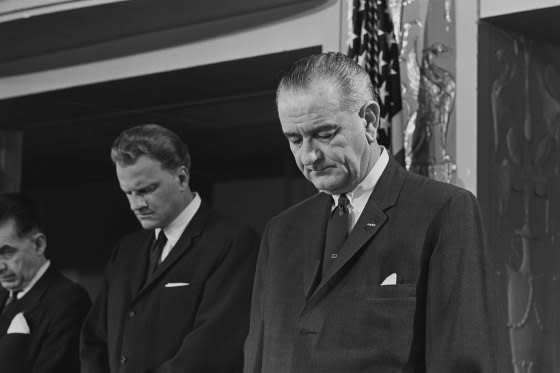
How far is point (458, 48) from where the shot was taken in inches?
184

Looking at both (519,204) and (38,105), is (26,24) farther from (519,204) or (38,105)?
(519,204)

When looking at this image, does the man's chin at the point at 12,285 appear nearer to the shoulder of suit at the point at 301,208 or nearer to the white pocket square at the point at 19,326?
the white pocket square at the point at 19,326

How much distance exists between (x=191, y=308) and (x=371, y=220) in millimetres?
1544

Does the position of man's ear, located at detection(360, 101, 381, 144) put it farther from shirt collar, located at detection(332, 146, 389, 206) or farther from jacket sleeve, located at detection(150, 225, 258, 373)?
jacket sleeve, located at detection(150, 225, 258, 373)

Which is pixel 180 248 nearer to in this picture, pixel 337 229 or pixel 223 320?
pixel 223 320

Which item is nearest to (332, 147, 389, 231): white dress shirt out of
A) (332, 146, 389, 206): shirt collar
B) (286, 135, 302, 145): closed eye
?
(332, 146, 389, 206): shirt collar

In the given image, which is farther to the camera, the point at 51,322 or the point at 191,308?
the point at 51,322

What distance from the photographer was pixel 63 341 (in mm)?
5059

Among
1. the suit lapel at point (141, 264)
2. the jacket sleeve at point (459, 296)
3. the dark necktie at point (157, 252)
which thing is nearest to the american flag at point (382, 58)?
the dark necktie at point (157, 252)

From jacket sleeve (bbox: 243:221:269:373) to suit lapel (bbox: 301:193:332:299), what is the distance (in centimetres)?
20


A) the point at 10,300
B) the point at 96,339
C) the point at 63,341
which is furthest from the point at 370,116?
the point at 10,300

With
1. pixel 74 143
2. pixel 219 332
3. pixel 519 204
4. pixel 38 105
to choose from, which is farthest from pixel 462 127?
pixel 74 143

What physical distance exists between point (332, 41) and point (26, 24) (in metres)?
1.79

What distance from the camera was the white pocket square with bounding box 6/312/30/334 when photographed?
5094 millimetres
